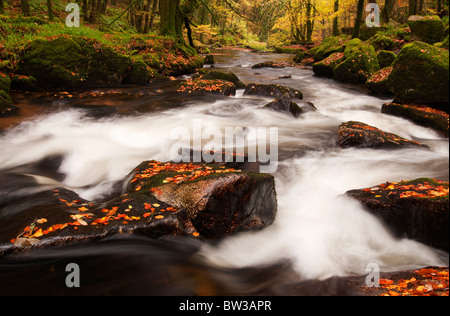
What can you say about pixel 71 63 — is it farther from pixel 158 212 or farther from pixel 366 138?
pixel 366 138

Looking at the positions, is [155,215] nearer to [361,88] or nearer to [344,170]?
[344,170]

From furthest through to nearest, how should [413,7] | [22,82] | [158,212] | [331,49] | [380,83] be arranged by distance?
[413,7] < [331,49] < [380,83] < [22,82] < [158,212]

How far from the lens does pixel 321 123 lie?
8328 mm

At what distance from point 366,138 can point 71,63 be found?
997cm

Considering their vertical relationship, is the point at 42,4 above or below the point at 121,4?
below

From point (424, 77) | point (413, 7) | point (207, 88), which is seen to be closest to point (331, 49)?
point (413, 7)

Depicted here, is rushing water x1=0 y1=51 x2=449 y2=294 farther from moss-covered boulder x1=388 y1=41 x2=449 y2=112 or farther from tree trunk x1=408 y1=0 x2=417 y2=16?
tree trunk x1=408 y1=0 x2=417 y2=16

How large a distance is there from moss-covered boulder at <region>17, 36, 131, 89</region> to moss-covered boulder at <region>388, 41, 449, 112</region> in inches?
385

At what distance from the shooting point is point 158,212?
339 centimetres

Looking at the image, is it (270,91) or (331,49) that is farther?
(331,49)

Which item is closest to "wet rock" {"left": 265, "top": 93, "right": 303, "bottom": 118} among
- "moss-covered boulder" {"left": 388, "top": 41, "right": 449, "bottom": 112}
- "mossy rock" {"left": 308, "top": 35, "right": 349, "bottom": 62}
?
"moss-covered boulder" {"left": 388, "top": 41, "right": 449, "bottom": 112}

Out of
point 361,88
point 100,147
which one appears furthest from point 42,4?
point 361,88

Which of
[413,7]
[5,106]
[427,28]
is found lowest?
[5,106]
